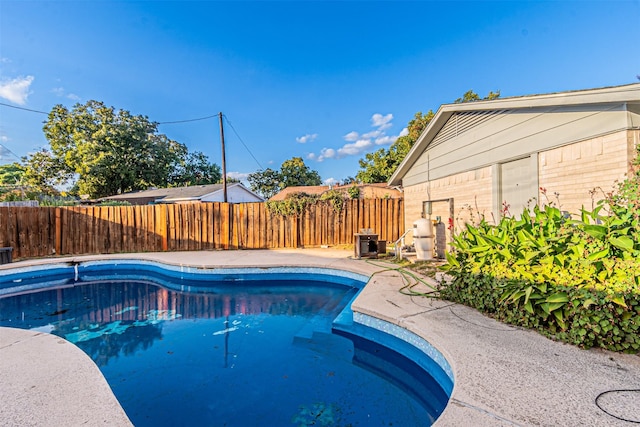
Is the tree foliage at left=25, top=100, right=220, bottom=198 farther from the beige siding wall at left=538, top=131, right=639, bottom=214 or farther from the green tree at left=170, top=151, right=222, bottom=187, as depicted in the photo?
the beige siding wall at left=538, top=131, right=639, bottom=214

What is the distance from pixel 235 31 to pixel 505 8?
895cm

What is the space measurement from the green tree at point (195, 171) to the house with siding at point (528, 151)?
26575mm

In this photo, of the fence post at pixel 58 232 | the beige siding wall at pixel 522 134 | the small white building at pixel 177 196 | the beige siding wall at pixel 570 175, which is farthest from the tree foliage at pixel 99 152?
the beige siding wall at pixel 570 175

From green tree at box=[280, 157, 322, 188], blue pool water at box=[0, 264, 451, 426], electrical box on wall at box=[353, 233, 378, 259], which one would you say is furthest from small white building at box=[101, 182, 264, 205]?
green tree at box=[280, 157, 322, 188]

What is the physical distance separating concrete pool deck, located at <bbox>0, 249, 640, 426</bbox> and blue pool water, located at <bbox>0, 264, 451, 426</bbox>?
48 centimetres

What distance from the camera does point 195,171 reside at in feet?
101

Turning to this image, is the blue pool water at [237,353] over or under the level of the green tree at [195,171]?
under

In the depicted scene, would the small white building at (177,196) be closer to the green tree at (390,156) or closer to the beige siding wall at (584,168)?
the green tree at (390,156)

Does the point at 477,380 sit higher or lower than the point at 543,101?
lower

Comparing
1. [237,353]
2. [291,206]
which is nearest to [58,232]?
[291,206]

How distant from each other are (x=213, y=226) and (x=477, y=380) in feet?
33.8

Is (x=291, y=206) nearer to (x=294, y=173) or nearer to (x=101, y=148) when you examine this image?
(x=101, y=148)

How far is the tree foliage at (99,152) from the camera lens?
20.7 metres

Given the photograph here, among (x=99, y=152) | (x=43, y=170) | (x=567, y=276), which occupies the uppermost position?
(x=99, y=152)
